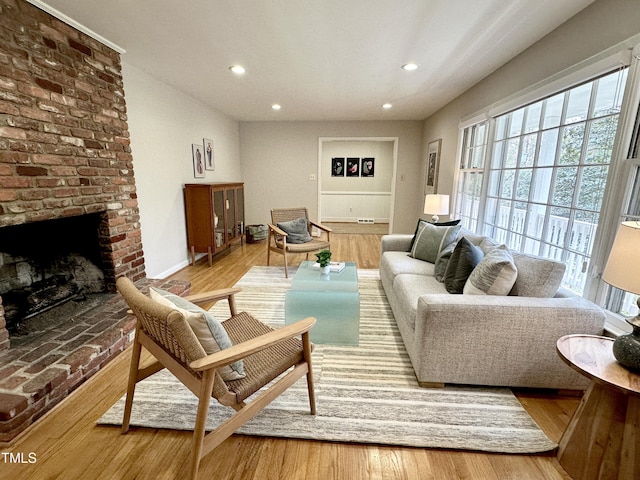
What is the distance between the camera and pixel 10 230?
2.03 metres

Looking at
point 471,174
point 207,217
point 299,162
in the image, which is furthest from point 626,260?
point 299,162

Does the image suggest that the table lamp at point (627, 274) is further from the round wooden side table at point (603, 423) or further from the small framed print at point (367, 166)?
the small framed print at point (367, 166)

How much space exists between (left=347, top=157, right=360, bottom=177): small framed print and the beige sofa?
641 centimetres

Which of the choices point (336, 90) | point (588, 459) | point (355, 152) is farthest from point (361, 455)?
point (355, 152)

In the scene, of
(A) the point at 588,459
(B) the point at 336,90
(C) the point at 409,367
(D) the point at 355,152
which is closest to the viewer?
(A) the point at 588,459

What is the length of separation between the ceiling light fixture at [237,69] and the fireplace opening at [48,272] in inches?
73.9

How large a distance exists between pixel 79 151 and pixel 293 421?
243cm

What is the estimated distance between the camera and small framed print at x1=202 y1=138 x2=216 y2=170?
449 centimetres

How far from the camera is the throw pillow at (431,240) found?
272 centimetres

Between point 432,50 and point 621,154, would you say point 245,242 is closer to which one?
point 432,50

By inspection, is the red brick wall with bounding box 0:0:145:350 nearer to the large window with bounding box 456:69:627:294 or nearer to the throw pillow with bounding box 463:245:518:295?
the throw pillow with bounding box 463:245:518:295

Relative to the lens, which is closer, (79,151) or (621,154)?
(621,154)

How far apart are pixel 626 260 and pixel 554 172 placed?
1.36m

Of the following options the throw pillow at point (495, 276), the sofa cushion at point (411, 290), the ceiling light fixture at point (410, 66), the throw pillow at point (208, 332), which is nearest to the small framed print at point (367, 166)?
the ceiling light fixture at point (410, 66)
